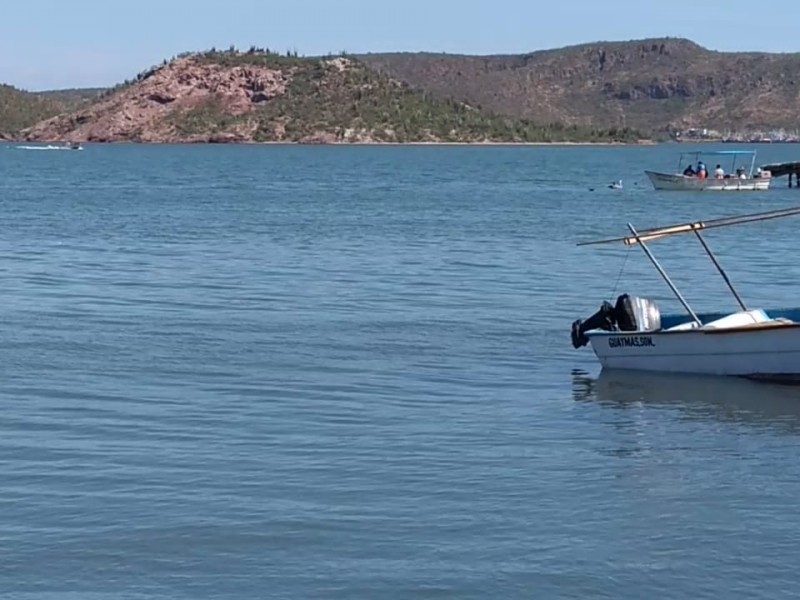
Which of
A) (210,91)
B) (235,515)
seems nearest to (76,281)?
(235,515)

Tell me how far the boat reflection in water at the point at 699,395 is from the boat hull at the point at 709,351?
0.13 meters

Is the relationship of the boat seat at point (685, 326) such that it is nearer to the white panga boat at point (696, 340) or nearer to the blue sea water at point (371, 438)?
the white panga boat at point (696, 340)

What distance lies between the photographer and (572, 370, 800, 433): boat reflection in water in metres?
17.6

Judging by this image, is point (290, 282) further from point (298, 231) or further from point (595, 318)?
point (298, 231)

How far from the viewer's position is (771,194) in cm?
7112

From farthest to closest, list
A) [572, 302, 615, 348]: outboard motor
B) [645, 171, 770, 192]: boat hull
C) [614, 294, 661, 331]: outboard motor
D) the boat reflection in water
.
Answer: [645, 171, 770, 192]: boat hull
[572, 302, 615, 348]: outboard motor
[614, 294, 661, 331]: outboard motor
the boat reflection in water

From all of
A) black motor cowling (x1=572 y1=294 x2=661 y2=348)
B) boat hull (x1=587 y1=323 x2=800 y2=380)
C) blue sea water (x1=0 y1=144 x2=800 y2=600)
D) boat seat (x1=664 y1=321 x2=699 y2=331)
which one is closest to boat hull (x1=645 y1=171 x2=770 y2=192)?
blue sea water (x1=0 y1=144 x2=800 y2=600)

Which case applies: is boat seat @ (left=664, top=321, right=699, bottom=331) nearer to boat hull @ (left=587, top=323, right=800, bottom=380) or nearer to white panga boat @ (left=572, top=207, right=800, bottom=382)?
white panga boat @ (left=572, top=207, right=800, bottom=382)

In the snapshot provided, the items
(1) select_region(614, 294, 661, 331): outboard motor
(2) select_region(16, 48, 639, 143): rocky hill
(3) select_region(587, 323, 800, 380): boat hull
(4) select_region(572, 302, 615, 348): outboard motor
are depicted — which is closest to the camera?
(3) select_region(587, 323, 800, 380): boat hull

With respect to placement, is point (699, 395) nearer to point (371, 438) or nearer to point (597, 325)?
point (597, 325)

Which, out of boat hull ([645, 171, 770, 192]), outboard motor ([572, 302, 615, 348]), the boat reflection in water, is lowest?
the boat reflection in water

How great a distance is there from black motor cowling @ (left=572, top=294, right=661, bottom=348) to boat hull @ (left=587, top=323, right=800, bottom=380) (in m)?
0.31

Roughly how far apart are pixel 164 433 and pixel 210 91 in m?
187

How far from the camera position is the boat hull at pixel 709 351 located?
19.4 metres
